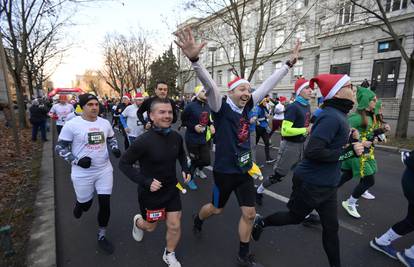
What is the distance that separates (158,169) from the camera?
2479 mm

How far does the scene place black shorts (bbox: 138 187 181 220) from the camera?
250 centimetres

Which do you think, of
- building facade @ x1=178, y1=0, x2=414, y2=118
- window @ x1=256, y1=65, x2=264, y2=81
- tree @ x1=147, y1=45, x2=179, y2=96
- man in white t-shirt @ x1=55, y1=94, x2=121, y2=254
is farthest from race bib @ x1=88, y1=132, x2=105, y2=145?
tree @ x1=147, y1=45, x2=179, y2=96

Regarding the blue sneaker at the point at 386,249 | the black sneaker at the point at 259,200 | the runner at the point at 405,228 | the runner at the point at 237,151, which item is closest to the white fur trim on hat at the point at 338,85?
the runner at the point at 237,151

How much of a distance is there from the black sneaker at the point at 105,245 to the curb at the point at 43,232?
49 centimetres

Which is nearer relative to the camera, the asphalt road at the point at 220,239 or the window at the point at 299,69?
the asphalt road at the point at 220,239

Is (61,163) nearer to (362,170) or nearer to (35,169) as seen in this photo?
(35,169)

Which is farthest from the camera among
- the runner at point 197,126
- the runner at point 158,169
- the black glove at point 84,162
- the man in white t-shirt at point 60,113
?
the man in white t-shirt at point 60,113

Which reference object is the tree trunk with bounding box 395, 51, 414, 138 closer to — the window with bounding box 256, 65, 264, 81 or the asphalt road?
the asphalt road

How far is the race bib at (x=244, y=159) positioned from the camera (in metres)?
2.54

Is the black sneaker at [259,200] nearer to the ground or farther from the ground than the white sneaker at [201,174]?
farther from the ground

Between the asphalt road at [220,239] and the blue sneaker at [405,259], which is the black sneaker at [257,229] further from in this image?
the blue sneaker at [405,259]

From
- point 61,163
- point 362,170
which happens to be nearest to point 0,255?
point 362,170

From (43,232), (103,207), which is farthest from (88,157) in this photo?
(43,232)

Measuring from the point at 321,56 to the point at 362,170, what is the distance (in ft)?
80.6
